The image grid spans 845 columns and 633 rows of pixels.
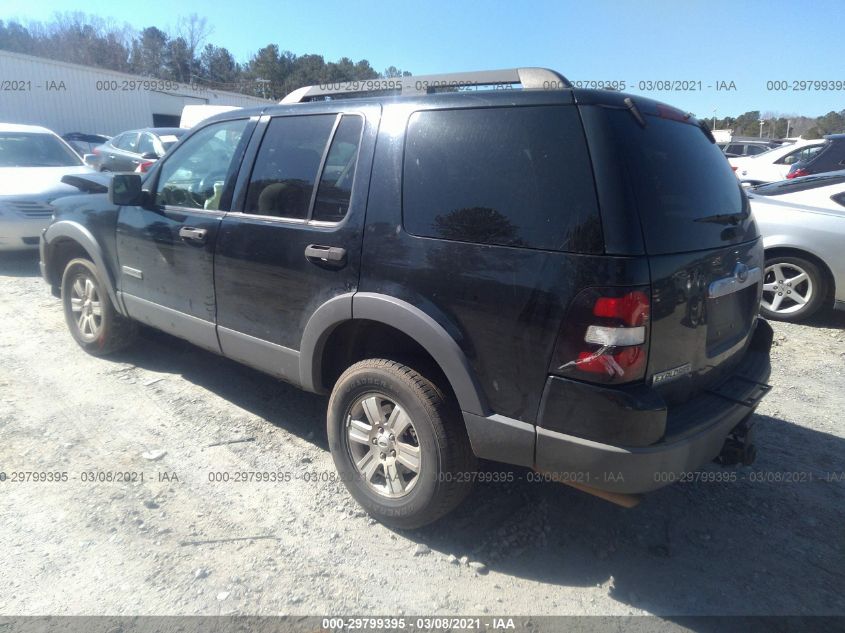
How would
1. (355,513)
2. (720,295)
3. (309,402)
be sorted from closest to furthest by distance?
(720,295), (355,513), (309,402)

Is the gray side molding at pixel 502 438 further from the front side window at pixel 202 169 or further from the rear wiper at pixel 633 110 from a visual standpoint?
the front side window at pixel 202 169

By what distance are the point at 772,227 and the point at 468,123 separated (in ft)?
15.4

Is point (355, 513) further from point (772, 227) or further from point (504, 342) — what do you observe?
point (772, 227)

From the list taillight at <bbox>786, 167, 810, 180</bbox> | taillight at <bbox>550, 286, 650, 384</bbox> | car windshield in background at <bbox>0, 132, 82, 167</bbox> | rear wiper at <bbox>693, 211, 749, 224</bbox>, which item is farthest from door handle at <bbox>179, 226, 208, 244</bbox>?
taillight at <bbox>786, 167, 810, 180</bbox>

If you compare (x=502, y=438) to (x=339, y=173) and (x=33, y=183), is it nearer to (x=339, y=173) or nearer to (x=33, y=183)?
(x=339, y=173)

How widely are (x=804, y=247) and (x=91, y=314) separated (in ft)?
21.5

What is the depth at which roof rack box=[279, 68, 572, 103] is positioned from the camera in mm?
2545

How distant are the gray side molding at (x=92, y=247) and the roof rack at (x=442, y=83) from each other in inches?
79.2

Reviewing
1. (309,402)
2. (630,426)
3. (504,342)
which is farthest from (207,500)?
(630,426)

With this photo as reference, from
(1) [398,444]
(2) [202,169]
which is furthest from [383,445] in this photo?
(2) [202,169]

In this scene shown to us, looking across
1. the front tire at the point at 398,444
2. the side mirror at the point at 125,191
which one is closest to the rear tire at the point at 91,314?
the side mirror at the point at 125,191

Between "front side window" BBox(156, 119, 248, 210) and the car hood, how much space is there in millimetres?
4334

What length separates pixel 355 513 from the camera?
3035 mm

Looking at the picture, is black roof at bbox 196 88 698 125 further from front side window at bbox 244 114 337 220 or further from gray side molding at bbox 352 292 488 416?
gray side molding at bbox 352 292 488 416
